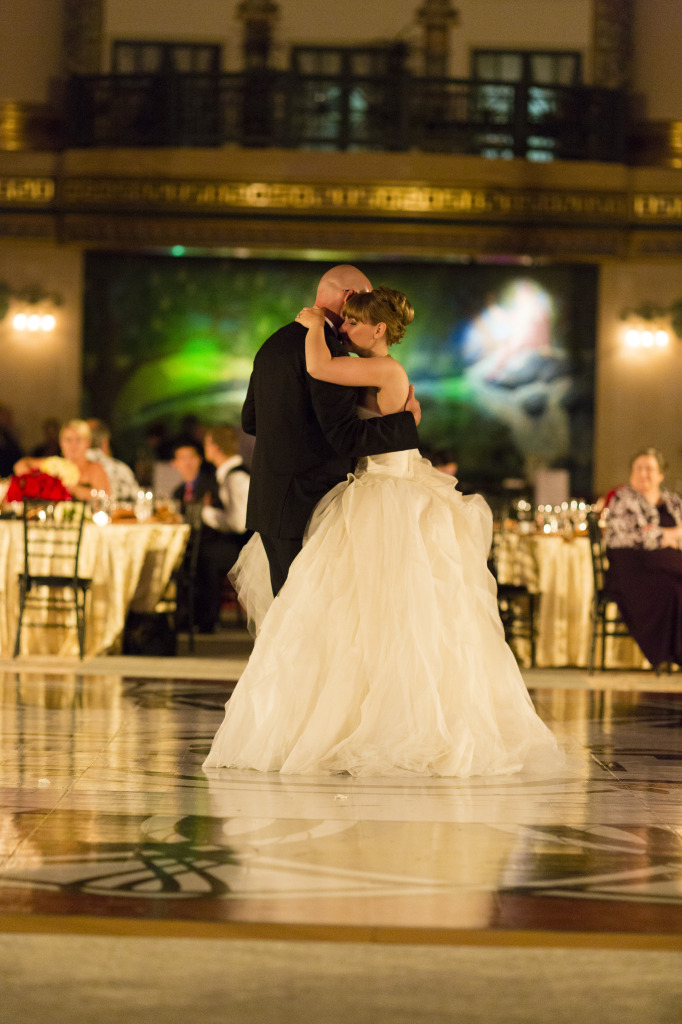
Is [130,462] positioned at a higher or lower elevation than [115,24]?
lower

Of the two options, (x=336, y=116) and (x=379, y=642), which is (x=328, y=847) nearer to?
(x=379, y=642)

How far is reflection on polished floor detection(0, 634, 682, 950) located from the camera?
2.63 m

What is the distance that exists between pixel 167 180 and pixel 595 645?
26.6 ft

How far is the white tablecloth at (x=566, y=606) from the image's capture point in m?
7.49

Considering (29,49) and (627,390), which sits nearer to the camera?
(29,49)

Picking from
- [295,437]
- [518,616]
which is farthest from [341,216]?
[295,437]

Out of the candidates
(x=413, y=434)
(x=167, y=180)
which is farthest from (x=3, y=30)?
(x=413, y=434)

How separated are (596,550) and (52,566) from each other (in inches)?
119

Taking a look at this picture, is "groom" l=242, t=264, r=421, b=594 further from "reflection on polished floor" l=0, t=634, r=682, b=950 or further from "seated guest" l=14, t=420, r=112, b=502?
"seated guest" l=14, t=420, r=112, b=502

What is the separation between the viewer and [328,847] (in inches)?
127

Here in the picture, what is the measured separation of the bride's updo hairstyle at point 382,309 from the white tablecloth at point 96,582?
11.4 feet

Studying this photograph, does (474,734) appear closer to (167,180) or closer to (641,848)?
(641,848)

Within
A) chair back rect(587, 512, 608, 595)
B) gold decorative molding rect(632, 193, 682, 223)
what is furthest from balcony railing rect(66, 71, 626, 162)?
chair back rect(587, 512, 608, 595)

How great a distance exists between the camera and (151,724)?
5.07 m
